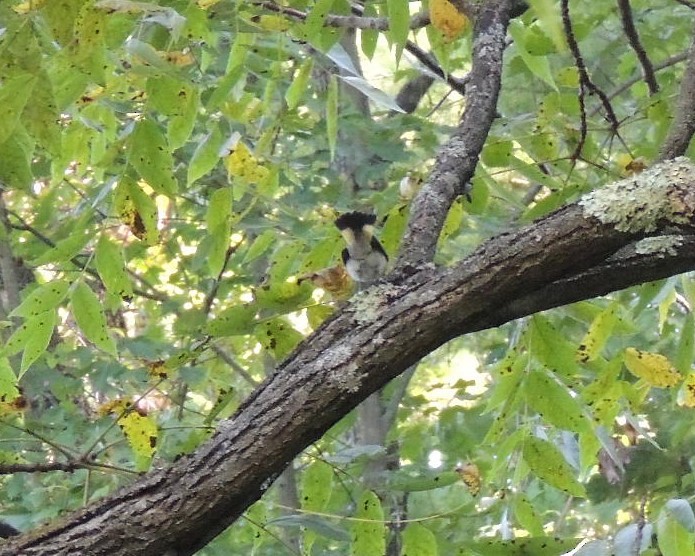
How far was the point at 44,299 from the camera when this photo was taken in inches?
39.8

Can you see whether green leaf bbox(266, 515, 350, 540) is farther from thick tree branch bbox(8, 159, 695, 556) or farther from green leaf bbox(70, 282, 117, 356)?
green leaf bbox(70, 282, 117, 356)

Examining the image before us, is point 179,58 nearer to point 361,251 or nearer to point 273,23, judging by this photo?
point 273,23

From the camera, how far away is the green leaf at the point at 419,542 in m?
1.01

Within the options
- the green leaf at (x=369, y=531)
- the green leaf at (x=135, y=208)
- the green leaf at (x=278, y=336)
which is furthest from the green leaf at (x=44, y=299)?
the green leaf at (x=369, y=531)

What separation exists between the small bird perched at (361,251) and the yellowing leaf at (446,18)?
26 centimetres

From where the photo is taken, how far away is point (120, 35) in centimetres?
101

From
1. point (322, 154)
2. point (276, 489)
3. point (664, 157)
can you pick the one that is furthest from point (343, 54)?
point (276, 489)

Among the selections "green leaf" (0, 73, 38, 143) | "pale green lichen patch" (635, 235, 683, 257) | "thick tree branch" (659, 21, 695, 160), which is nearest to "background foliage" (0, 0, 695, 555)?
"green leaf" (0, 73, 38, 143)

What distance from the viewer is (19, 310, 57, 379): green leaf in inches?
39.2

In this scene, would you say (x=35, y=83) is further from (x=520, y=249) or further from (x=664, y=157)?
(x=664, y=157)

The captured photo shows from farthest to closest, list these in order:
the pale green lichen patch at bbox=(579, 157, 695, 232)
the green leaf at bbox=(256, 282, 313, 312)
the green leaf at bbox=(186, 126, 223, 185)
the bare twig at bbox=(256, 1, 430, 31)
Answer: the green leaf at bbox=(186, 126, 223, 185), the bare twig at bbox=(256, 1, 430, 31), the green leaf at bbox=(256, 282, 313, 312), the pale green lichen patch at bbox=(579, 157, 695, 232)

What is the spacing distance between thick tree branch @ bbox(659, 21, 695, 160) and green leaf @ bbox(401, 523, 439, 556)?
1.74 ft

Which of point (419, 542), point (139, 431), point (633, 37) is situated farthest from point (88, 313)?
point (633, 37)

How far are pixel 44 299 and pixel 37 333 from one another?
0.04 m
